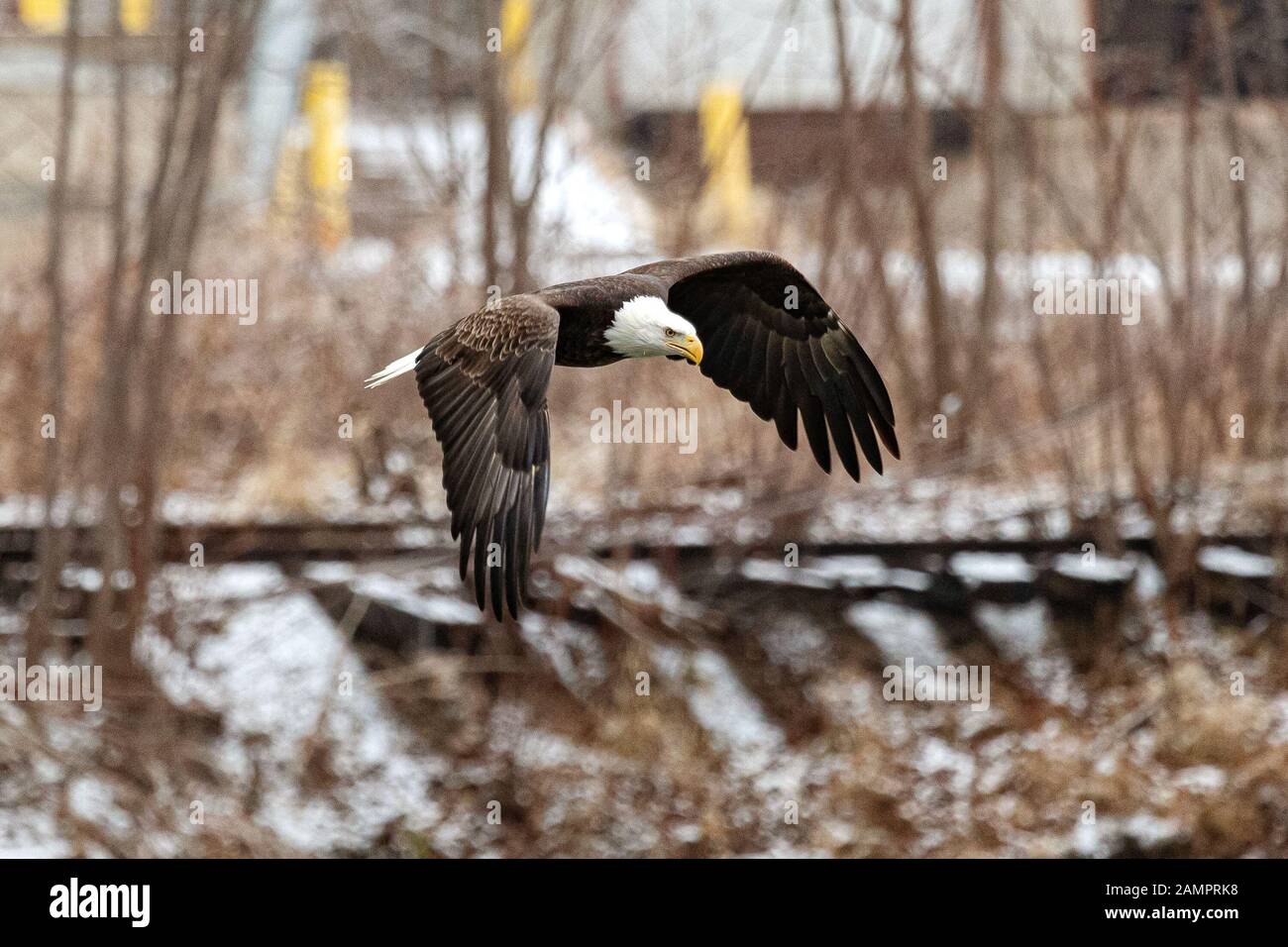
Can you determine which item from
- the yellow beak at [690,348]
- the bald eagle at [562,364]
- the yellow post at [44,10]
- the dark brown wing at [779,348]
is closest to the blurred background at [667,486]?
the dark brown wing at [779,348]

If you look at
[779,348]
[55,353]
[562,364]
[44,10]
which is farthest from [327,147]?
[562,364]

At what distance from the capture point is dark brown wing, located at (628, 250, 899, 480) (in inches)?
141

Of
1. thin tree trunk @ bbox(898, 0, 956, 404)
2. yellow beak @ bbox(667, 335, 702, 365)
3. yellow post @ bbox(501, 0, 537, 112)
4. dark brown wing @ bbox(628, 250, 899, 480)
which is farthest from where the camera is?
thin tree trunk @ bbox(898, 0, 956, 404)

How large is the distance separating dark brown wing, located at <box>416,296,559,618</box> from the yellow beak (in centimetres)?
22

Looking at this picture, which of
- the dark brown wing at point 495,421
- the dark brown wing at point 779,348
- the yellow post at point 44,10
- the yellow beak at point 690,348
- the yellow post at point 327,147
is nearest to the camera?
the dark brown wing at point 495,421

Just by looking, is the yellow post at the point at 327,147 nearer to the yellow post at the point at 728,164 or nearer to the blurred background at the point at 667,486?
the blurred background at the point at 667,486

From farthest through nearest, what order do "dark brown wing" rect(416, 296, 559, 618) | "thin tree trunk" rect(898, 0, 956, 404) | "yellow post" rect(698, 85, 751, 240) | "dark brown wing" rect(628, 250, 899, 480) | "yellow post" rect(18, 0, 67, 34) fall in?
"yellow post" rect(18, 0, 67, 34)
"yellow post" rect(698, 85, 751, 240)
"thin tree trunk" rect(898, 0, 956, 404)
"dark brown wing" rect(628, 250, 899, 480)
"dark brown wing" rect(416, 296, 559, 618)

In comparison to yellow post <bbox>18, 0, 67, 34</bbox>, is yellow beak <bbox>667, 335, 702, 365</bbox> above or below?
below

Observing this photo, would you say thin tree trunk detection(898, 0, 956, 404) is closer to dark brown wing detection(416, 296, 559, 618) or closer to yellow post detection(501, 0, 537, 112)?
yellow post detection(501, 0, 537, 112)

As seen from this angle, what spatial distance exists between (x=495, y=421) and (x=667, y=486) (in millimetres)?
6735

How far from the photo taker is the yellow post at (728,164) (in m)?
10.4

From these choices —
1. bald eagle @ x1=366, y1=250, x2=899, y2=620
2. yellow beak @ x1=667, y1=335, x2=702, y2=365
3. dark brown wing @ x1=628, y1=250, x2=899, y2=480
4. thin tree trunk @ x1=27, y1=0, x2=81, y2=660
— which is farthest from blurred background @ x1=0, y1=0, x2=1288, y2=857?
yellow beak @ x1=667, y1=335, x2=702, y2=365
